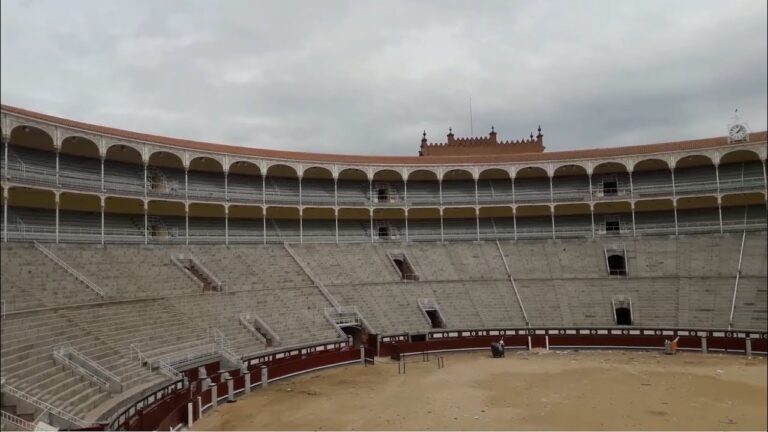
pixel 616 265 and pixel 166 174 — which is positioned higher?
pixel 166 174

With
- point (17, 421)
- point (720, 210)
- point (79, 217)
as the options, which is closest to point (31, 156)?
point (79, 217)

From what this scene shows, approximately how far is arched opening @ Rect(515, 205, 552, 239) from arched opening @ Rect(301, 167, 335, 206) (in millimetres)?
15458

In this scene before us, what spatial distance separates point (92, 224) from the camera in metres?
32.7

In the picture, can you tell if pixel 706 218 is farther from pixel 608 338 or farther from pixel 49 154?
Result: pixel 49 154

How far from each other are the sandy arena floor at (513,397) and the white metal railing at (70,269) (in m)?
9.04

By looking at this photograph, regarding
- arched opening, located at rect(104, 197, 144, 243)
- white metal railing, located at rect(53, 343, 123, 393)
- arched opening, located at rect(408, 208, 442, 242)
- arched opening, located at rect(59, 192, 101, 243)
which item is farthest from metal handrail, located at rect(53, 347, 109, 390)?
arched opening, located at rect(408, 208, 442, 242)

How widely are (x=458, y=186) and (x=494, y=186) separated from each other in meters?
3.06

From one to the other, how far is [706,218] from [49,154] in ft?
149

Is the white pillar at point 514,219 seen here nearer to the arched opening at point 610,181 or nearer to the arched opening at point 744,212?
the arched opening at point 610,181

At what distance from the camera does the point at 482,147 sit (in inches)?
1950

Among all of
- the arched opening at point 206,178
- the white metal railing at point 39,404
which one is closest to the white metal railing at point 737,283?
the white metal railing at point 39,404

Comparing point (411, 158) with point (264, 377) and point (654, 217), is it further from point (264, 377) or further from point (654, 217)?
point (264, 377)

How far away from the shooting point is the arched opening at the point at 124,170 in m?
32.7

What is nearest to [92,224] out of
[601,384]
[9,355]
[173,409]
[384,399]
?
[9,355]
